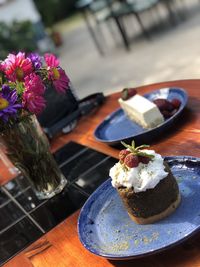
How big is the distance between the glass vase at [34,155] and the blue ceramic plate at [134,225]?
0.24 m

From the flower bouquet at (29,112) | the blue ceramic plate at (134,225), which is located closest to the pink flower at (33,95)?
the flower bouquet at (29,112)

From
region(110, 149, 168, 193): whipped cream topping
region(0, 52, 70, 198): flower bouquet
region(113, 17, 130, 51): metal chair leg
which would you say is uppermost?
region(0, 52, 70, 198): flower bouquet

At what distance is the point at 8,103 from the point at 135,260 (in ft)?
1.72

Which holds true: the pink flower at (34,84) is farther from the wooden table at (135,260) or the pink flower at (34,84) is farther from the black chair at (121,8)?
the black chair at (121,8)

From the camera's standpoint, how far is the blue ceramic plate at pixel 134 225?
952 millimetres

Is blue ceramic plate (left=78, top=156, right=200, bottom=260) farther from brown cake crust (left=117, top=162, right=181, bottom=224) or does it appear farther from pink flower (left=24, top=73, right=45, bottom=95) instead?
pink flower (left=24, top=73, right=45, bottom=95)

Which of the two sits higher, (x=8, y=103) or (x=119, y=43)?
(x=8, y=103)

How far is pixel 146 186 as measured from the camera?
100 centimetres

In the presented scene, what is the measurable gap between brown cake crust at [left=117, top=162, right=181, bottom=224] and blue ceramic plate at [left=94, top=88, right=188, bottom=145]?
400mm

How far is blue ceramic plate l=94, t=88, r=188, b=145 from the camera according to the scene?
142 centimetres

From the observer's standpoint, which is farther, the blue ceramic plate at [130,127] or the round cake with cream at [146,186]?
the blue ceramic plate at [130,127]

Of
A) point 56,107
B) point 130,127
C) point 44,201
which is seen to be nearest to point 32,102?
point 44,201

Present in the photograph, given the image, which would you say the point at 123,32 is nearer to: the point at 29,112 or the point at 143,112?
the point at 143,112

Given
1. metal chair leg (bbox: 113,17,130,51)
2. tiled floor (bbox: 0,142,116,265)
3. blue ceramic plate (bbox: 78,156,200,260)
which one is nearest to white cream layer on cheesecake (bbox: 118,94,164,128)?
tiled floor (bbox: 0,142,116,265)
